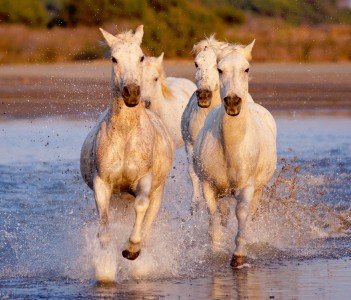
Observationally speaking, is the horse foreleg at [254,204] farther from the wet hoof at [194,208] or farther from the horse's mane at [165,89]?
the horse's mane at [165,89]

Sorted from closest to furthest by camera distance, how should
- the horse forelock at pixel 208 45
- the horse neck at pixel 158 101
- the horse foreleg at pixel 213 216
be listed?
the horse foreleg at pixel 213 216
the horse forelock at pixel 208 45
the horse neck at pixel 158 101

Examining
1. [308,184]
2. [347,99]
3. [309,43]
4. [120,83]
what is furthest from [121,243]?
[309,43]

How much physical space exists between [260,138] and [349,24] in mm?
29933

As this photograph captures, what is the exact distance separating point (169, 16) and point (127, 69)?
32.9 m

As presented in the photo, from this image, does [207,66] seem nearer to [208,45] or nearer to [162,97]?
[208,45]

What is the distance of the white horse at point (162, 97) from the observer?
14.5 metres

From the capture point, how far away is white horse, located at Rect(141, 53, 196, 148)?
14.5 meters

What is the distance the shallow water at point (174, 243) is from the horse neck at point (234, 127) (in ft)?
3.32

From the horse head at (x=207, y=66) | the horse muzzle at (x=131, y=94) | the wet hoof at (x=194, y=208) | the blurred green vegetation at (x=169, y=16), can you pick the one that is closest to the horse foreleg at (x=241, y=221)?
the horse head at (x=207, y=66)

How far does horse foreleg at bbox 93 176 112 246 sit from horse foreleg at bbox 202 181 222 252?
132cm

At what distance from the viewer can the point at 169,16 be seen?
4166 cm

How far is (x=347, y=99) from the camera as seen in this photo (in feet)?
93.4

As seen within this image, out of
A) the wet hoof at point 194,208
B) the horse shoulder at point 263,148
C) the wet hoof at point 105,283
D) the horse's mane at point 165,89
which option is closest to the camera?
the wet hoof at point 105,283

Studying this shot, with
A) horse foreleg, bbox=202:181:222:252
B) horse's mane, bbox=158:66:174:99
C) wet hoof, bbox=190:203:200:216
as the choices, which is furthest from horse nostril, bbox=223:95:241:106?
horse's mane, bbox=158:66:174:99
